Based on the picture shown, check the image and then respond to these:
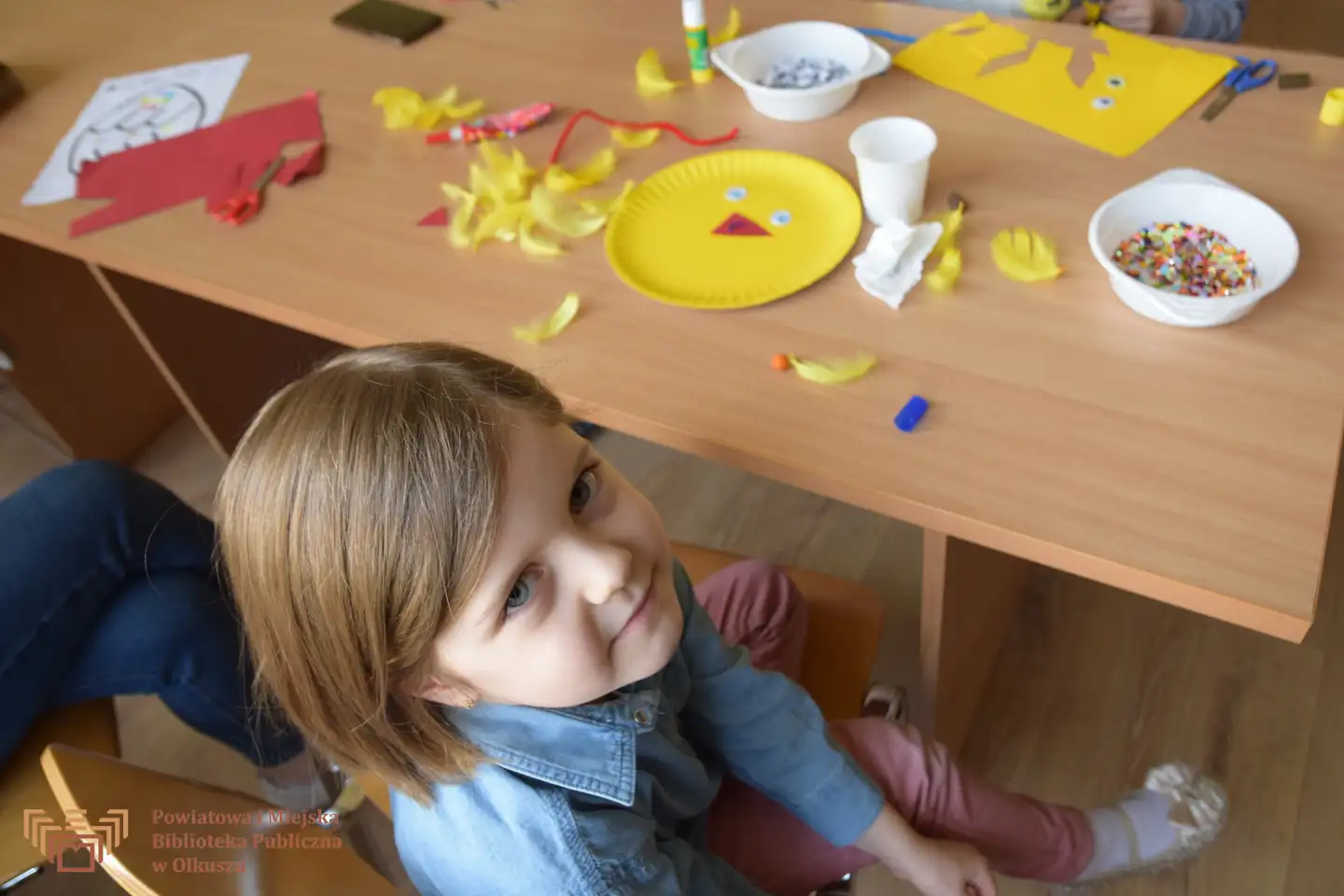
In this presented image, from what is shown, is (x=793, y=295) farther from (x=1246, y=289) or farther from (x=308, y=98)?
(x=308, y=98)

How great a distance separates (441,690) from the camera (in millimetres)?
651

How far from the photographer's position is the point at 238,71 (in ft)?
4.43

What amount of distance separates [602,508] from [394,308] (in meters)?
0.40

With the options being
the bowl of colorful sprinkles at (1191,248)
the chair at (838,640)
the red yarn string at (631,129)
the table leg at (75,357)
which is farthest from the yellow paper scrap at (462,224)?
the table leg at (75,357)

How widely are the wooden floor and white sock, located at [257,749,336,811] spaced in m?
0.13

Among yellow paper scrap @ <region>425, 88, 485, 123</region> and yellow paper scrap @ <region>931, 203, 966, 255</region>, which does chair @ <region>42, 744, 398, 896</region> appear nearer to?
yellow paper scrap @ <region>931, 203, 966, 255</region>

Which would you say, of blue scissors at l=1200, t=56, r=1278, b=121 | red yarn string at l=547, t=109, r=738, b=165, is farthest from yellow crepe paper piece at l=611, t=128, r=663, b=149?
blue scissors at l=1200, t=56, r=1278, b=121

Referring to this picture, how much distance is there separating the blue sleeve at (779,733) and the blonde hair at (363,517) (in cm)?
27

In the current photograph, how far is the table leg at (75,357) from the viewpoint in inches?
69.1

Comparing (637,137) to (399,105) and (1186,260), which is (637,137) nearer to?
(399,105)

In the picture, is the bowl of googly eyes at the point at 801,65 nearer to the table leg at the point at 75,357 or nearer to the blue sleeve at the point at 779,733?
the blue sleeve at the point at 779,733

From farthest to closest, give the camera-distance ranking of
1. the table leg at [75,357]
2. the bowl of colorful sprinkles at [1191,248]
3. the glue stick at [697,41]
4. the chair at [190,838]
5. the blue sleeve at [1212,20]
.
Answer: the table leg at [75,357] → the blue sleeve at [1212,20] → the glue stick at [697,41] → the bowl of colorful sprinkles at [1191,248] → the chair at [190,838]

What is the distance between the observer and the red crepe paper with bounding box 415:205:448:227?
1042 millimetres

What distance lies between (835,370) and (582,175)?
1.35ft
